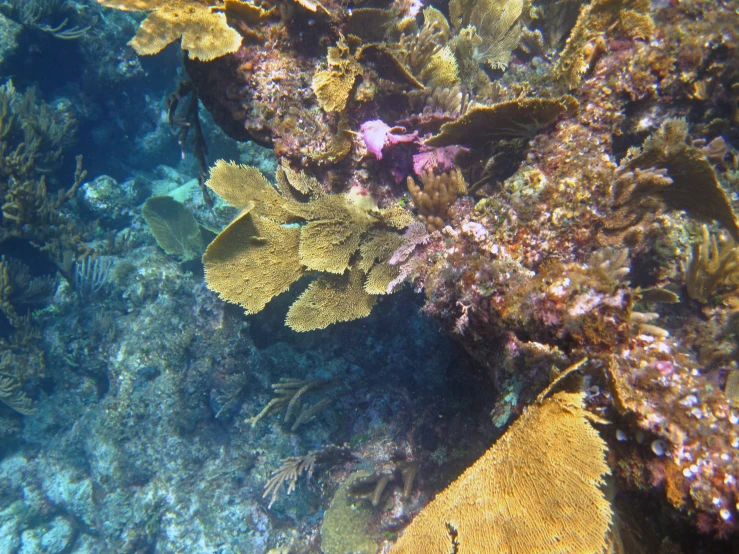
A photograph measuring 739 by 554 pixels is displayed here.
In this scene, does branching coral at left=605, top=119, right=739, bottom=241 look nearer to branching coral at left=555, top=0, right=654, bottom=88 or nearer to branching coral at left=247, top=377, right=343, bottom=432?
branching coral at left=555, top=0, right=654, bottom=88

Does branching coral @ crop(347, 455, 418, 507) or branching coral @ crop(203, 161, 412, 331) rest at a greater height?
branching coral @ crop(203, 161, 412, 331)

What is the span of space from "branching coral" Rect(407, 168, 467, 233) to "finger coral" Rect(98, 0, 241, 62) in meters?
2.01

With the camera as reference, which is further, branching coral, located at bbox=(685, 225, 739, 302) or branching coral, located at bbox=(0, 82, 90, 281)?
branching coral, located at bbox=(0, 82, 90, 281)

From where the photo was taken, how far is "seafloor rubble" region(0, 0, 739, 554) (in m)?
1.76

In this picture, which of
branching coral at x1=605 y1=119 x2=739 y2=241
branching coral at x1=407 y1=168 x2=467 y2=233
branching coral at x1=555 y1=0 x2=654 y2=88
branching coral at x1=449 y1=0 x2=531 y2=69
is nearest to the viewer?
branching coral at x1=605 y1=119 x2=739 y2=241

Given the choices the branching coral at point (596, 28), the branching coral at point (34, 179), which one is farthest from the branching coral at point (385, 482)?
the branching coral at point (34, 179)

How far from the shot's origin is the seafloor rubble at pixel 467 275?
1.76m

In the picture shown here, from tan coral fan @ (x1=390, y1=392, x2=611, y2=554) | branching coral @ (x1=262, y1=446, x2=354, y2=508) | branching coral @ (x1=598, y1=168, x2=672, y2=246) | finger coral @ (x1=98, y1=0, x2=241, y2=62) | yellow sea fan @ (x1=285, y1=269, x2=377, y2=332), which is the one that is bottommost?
branching coral @ (x1=262, y1=446, x2=354, y2=508)

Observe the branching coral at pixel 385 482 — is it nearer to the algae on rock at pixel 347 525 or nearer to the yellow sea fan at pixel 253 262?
the algae on rock at pixel 347 525

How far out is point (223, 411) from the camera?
245 inches

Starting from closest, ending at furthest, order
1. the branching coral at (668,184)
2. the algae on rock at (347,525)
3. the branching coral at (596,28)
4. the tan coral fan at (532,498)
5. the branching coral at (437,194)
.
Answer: the tan coral fan at (532,498)
the branching coral at (668,184)
the branching coral at (596,28)
the branching coral at (437,194)
the algae on rock at (347,525)

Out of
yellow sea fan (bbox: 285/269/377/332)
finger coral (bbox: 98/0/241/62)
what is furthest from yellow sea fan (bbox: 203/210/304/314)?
finger coral (bbox: 98/0/241/62)

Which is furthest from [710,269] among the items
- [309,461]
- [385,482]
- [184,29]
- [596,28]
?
[184,29]

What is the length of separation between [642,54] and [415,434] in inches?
152
